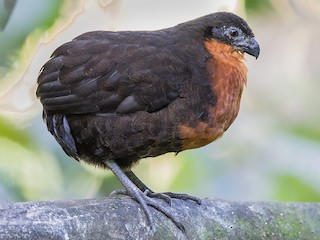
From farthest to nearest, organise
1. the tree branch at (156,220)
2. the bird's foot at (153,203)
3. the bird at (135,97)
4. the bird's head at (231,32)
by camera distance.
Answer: the bird's head at (231,32) < the bird at (135,97) < the bird's foot at (153,203) < the tree branch at (156,220)

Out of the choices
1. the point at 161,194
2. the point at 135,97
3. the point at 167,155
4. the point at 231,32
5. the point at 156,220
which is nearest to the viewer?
the point at 156,220

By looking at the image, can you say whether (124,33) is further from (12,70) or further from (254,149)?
(254,149)

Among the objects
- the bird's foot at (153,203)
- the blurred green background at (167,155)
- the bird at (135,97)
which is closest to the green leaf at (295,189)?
the blurred green background at (167,155)

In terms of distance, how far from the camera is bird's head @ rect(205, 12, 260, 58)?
8.92 ft

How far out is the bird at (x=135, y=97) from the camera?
2514mm

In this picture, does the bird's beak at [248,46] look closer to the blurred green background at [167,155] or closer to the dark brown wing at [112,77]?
the blurred green background at [167,155]

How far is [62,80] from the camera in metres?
2.56

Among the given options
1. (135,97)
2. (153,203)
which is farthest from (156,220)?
(135,97)

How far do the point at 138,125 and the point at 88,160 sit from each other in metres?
0.23

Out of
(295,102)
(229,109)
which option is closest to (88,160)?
(229,109)

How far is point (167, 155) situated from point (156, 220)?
0.55 m

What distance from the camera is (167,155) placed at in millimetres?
2912

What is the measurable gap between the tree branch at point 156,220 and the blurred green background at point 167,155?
86 mm

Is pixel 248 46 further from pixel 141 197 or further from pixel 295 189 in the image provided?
pixel 141 197
